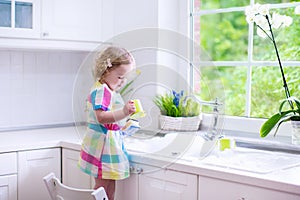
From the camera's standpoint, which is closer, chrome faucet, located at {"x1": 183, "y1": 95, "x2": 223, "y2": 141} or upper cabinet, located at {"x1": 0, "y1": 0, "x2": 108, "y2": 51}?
chrome faucet, located at {"x1": 183, "y1": 95, "x2": 223, "y2": 141}

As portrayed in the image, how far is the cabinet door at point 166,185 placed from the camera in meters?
1.88

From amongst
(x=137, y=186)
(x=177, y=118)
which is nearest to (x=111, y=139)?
(x=137, y=186)

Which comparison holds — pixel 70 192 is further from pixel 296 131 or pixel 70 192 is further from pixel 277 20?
pixel 277 20

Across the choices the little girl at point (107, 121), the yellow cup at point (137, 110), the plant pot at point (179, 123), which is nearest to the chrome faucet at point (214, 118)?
the plant pot at point (179, 123)

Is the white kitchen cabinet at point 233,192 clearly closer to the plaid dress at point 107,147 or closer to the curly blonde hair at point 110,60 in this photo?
the plaid dress at point 107,147

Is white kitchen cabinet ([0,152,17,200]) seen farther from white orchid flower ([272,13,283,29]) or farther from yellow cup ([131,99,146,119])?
white orchid flower ([272,13,283,29])

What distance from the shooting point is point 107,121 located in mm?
1927

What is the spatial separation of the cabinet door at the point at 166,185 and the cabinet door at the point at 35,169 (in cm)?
65

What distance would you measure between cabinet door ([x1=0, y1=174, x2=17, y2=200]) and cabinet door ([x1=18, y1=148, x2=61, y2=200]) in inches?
1.1

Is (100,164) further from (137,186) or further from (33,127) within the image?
(33,127)

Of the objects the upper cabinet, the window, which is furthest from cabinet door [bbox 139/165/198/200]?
the upper cabinet

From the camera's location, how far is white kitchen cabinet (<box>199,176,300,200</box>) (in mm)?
1626

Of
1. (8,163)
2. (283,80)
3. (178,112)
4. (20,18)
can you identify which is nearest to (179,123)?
(178,112)

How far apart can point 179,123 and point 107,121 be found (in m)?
0.64
